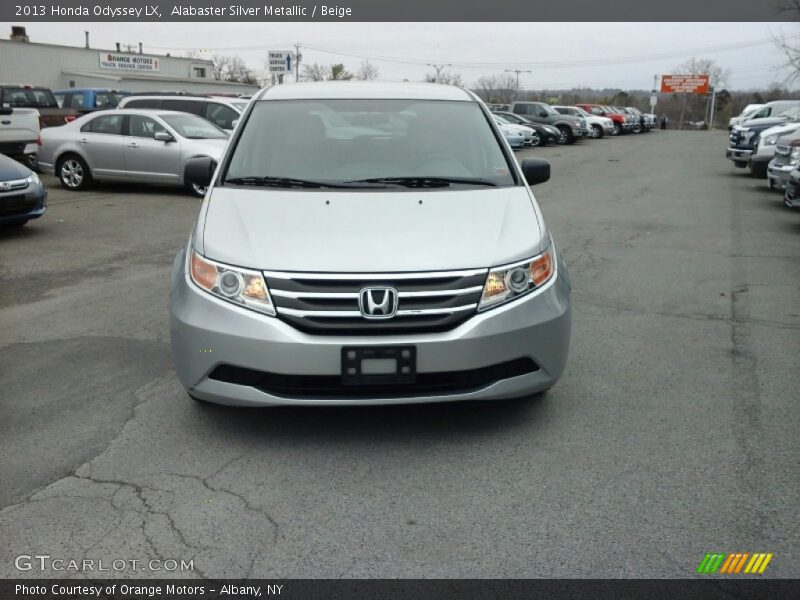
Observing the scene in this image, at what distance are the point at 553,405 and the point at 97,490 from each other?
8.19 ft

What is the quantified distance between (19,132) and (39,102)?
748cm

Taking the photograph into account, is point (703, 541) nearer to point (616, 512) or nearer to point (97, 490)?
point (616, 512)

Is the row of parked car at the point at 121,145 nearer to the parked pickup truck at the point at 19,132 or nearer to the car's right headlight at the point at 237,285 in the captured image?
the parked pickup truck at the point at 19,132

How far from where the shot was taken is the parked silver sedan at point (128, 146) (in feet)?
47.0

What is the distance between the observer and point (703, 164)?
81.2 feet

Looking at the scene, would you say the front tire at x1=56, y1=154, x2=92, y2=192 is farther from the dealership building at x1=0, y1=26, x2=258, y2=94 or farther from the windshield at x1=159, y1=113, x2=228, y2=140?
the dealership building at x1=0, y1=26, x2=258, y2=94

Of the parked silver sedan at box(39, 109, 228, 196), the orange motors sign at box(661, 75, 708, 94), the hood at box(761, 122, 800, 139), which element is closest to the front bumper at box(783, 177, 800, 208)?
the hood at box(761, 122, 800, 139)

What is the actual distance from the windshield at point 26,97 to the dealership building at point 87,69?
60.6 feet

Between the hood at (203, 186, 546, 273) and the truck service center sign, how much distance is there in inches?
2149

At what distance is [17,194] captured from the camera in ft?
31.3

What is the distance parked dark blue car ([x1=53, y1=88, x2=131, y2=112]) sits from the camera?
2683 centimetres

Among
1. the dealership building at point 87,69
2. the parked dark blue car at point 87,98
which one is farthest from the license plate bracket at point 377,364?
the dealership building at point 87,69

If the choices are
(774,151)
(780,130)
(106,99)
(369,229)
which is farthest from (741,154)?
(106,99)

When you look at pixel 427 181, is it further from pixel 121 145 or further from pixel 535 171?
pixel 121 145
